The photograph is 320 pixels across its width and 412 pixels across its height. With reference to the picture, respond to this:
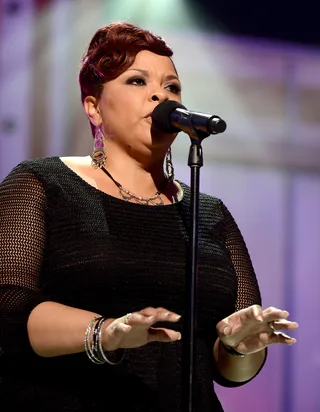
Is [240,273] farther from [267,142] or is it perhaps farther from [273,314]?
[267,142]

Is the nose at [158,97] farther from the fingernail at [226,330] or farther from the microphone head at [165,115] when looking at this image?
the fingernail at [226,330]

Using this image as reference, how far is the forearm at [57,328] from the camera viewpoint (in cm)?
146

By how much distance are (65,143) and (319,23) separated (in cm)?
137

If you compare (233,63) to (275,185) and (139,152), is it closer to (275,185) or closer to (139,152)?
(275,185)

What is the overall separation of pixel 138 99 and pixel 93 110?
18cm

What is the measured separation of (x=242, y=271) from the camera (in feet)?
6.23

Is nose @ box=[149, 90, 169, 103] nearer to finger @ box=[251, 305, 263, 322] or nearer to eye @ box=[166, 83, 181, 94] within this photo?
eye @ box=[166, 83, 181, 94]

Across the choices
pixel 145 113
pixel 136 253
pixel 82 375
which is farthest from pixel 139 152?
pixel 82 375

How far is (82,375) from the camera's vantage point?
5.26ft

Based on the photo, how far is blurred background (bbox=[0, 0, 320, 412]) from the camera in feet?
11.6

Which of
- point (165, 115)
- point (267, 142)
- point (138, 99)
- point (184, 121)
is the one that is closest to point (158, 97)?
point (138, 99)

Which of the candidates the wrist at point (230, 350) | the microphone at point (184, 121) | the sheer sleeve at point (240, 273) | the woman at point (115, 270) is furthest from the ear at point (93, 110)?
the wrist at point (230, 350)

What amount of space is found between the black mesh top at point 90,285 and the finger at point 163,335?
0.99ft

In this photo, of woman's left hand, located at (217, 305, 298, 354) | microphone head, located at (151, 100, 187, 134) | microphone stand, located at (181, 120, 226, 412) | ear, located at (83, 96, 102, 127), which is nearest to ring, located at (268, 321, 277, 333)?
woman's left hand, located at (217, 305, 298, 354)
